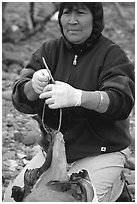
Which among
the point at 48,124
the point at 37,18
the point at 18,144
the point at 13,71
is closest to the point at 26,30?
the point at 37,18

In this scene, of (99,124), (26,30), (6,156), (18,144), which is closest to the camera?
(99,124)

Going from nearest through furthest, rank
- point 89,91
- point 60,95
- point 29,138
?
1. point 60,95
2. point 89,91
3. point 29,138

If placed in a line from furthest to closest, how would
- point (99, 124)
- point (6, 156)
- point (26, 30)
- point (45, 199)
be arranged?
1. point (26, 30)
2. point (6, 156)
3. point (99, 124)
4. point (45, 199)

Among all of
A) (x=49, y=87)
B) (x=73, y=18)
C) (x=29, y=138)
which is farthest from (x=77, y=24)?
(x=29, y=138)

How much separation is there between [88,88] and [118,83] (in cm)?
18

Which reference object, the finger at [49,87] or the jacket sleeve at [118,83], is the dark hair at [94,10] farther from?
the finger at [49,87]

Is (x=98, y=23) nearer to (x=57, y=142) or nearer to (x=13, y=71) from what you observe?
(x=57, y=142)

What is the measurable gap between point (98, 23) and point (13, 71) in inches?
136

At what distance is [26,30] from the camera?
7594 mm

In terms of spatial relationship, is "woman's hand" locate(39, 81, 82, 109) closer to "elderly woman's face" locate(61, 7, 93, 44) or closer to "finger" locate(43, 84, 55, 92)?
"finger" locate(43, 84, 55, 92)

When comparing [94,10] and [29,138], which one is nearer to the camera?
[94,10]

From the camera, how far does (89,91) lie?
2303 mm

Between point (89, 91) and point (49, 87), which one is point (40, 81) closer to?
point (49, 87)

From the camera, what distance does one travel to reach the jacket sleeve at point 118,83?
86.8 inches
